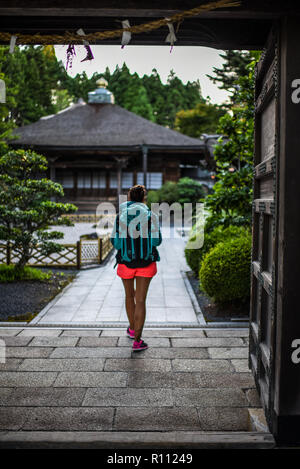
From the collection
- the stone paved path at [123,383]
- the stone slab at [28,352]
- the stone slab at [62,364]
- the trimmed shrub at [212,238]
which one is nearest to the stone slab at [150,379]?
the stone paved path at [123,383]

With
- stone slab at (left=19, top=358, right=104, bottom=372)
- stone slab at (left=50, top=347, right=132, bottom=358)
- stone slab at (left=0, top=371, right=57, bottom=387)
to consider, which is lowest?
stone slab at (left=0, top=371, right=57, bottom=387)

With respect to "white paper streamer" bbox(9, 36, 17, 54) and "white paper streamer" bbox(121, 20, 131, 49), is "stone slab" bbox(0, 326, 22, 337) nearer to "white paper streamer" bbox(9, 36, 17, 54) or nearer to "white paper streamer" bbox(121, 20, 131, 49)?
"white paper streamer" bbox(9, 36, 17, 54)

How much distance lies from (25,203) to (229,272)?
4.97 meters

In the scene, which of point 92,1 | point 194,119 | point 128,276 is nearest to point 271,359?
point 128,276

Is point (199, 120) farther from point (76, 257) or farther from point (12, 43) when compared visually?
point (12, 43)

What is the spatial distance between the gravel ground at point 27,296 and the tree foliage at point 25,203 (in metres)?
0.70

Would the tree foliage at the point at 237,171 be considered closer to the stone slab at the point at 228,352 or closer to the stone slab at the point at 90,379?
the stone slab at the point at 228,352

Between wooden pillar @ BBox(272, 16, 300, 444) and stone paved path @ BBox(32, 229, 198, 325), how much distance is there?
10.3ft

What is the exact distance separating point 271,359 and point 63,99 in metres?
38.1

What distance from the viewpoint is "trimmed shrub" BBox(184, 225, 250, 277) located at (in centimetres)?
735

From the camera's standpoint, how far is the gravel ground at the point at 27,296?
630 cm

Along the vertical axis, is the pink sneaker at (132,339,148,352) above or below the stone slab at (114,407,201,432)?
above


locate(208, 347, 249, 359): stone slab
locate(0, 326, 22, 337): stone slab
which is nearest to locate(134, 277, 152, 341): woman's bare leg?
locate(208, 347, 249, 359): stone slab

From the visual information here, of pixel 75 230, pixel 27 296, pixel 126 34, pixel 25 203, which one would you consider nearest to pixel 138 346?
pixel 126 34
